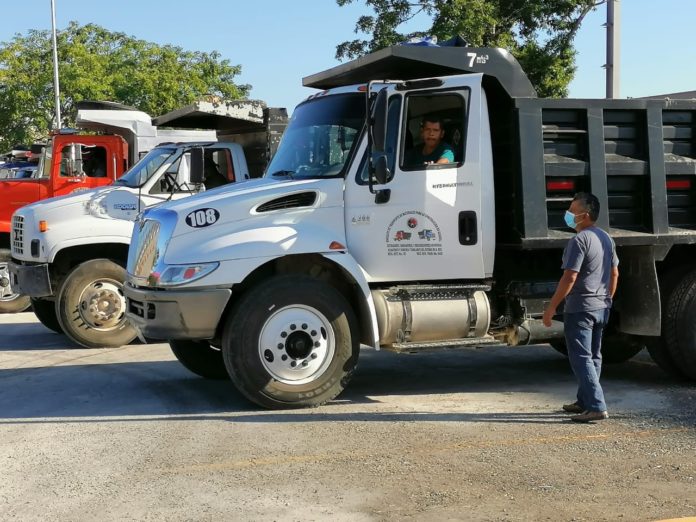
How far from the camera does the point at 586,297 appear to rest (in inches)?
262

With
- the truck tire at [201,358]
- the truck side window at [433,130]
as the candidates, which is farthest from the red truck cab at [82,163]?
the truck side window at [433,130]

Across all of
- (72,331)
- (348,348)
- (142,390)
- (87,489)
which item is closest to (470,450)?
(348,348)

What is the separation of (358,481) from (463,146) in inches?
131

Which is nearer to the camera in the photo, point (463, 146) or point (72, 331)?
point (463, 146)

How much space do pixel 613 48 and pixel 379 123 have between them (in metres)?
7.35

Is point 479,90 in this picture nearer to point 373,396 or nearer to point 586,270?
point 586,270

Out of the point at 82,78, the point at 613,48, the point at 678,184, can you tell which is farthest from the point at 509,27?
the point at 82,78

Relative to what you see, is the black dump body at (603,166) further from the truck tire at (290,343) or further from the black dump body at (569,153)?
the truck tire at (290,343)

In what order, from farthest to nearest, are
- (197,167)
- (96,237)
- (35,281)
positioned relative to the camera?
(96,237) < (35,281) < (197,167)

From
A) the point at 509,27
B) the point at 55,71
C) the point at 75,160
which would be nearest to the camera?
the point at 75,160

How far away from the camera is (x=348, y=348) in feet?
23.6

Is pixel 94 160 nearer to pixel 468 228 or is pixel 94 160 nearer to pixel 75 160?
pixel 75 160

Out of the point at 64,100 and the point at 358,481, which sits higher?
the point at 64,100

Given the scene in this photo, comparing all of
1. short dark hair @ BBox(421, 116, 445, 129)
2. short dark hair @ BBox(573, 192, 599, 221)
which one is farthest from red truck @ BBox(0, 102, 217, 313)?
short dark hair @ BBox(573, 192, 599, 221)
